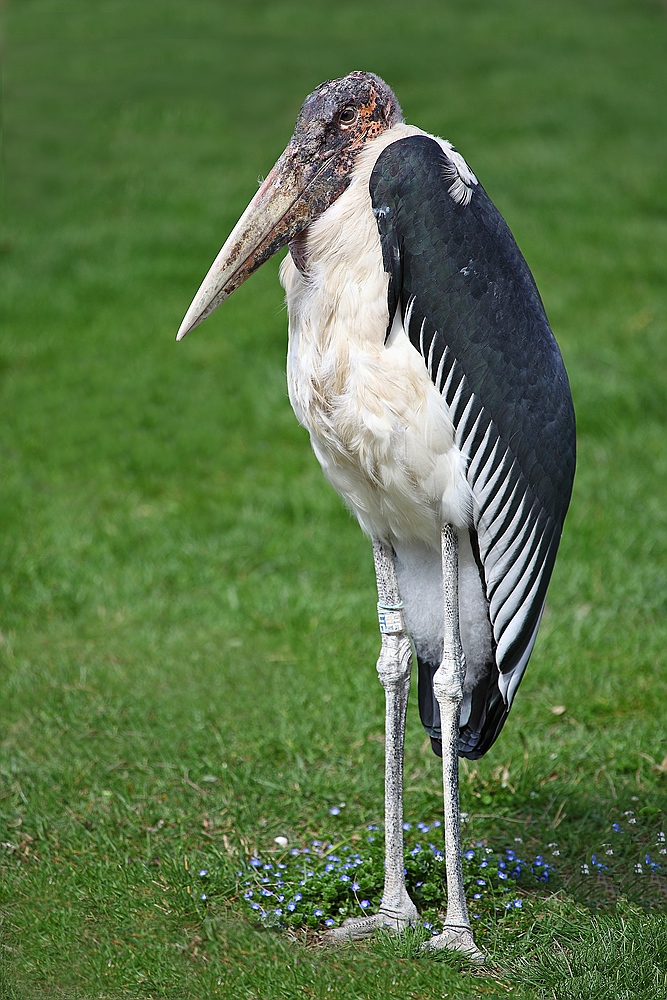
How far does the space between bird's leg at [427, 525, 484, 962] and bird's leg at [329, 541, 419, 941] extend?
154 millimetres

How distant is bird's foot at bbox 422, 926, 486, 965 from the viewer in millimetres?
3068

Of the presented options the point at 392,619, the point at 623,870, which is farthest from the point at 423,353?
the point at 623,870

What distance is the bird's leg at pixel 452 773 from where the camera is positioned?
10.00 ft

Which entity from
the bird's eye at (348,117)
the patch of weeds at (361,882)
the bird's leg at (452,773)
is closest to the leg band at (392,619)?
the bird's leg at (452,773)

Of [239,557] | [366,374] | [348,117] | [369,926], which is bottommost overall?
[369,926]

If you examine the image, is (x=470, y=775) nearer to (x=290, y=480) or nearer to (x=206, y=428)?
(x=290, y=480)

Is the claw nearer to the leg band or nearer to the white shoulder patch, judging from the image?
the leg band

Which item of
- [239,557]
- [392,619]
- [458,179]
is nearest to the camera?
[458,179]

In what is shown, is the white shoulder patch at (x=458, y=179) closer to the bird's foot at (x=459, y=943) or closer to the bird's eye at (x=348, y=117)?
the bird's eye at (x=348, y=117)

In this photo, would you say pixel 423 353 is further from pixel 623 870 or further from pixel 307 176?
pixel 623 870

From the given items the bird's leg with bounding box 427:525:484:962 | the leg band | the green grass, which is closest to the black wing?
the bird's leg with bounding box 427:525:484:962

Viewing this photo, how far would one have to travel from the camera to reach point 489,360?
9.28ft

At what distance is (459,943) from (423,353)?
157 cm

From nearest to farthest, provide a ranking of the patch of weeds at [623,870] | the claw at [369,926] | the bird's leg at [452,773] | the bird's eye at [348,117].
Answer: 1. the bird's eye at [348,117]
2. the bird's leg at [452,773]
3. the claw at [369,926]
4. the patch of weeds at [623,870]
